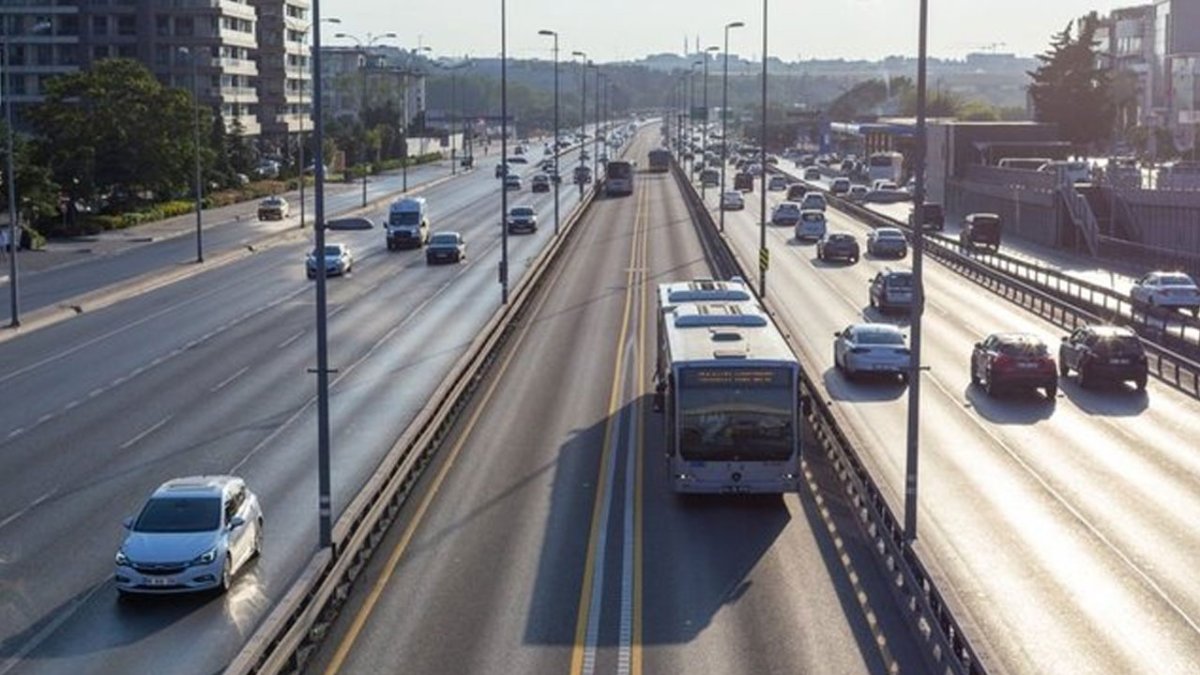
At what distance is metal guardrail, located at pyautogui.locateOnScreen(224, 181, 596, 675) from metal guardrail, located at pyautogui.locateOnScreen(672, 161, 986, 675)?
21.4ft

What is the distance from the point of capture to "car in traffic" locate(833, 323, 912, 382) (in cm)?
4094

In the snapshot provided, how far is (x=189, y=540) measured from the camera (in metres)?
23.3

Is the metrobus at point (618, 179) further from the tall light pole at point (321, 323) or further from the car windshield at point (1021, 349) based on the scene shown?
the tall light pole at point (321, 323)

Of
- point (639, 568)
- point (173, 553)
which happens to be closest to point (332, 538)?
point (173, 553)

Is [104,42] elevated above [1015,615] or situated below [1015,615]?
above

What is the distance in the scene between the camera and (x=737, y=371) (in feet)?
91.6

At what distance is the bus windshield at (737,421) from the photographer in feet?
90.8

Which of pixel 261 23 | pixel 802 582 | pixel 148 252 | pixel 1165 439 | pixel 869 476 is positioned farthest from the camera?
pixel 261 23

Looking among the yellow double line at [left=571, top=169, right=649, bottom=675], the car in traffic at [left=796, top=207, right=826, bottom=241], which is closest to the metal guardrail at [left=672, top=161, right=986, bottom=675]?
the yellow double line at [left=571, top=169, right=649, bottom=675]

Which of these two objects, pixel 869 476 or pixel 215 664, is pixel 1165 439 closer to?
pixel 869 476

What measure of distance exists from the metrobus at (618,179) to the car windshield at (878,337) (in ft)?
273

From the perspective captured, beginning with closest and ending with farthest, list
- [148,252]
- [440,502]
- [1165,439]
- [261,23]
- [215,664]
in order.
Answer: [215,664] < [440,502] < [1165,439] < [148,252] < [261,23]

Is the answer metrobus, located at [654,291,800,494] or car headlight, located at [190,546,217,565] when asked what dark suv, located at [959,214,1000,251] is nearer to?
metrobus, located at [654,291,800,494]

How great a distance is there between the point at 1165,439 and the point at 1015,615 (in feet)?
44.9
